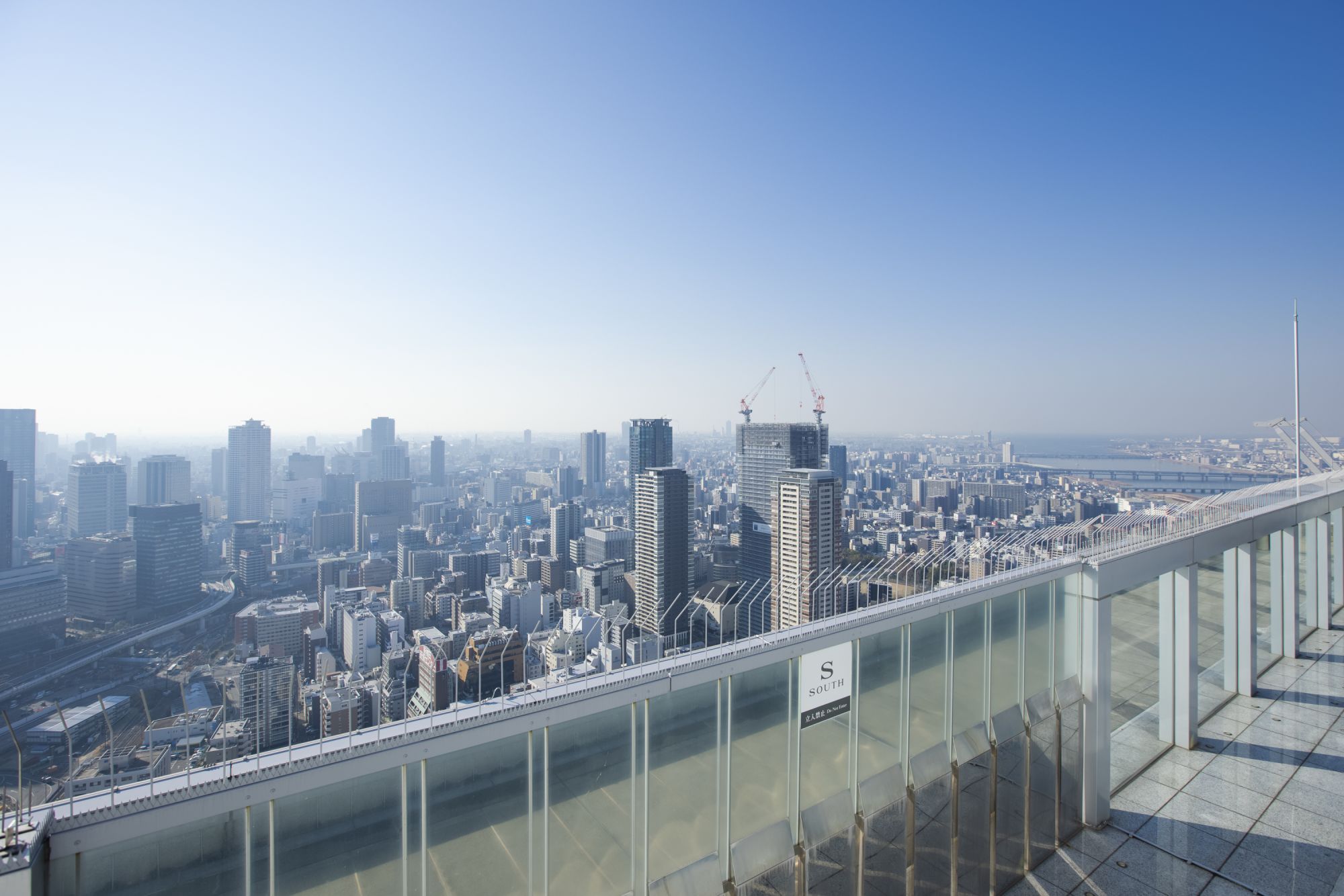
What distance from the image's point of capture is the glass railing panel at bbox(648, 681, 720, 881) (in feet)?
6.72

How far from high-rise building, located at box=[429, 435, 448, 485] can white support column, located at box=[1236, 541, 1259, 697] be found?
111ft

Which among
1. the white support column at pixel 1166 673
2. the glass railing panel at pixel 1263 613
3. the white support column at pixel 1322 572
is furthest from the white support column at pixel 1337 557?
the white support column at pixel 1166 673

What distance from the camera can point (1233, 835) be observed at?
3145 millimetres

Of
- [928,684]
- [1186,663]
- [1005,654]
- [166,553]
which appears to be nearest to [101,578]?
[166,553]

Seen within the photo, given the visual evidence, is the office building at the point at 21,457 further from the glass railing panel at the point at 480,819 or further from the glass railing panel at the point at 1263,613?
the glass railing panel at the point at 1263,613

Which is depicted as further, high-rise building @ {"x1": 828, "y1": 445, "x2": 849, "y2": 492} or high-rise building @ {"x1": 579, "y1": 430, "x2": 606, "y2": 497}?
high-rise building @ {"x1": 579, "y1": 430, "x2": 606, "y2": 497}

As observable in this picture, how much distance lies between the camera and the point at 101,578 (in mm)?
8852

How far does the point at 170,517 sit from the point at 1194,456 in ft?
67.0

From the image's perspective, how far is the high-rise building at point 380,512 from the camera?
77.8 ft

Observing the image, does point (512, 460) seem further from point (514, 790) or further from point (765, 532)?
point (514, 790)

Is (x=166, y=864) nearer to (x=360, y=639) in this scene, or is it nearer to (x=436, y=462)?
(x=360, y=639)

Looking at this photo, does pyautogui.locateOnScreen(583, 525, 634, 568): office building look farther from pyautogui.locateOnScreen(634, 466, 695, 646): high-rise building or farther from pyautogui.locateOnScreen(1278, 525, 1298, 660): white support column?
pyautogui.locateOnScreen(1278, 525, 1298, 660): white support column

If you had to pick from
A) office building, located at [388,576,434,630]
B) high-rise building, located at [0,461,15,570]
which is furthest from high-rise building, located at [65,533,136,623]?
office building, located at [388,576,434,630]

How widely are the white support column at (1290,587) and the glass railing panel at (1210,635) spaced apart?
131cm
